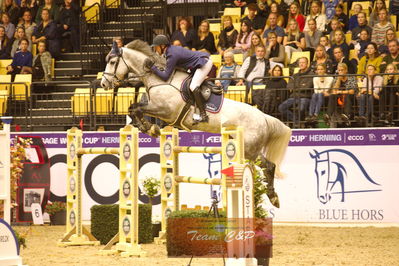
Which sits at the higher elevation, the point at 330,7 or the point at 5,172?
the point at 330,7

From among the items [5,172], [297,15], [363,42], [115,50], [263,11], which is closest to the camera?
[5,172]

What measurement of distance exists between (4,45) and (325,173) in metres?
8.52

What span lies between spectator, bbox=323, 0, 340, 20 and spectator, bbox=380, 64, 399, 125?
2984 millimetres

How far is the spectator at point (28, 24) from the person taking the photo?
18.7m

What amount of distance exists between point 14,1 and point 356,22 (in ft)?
27.6

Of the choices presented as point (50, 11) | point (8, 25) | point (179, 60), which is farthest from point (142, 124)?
point (8, 25)

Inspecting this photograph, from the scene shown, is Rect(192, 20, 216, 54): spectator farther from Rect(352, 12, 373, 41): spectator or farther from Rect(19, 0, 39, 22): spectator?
Rect(19, 0, 39, 22): spectator

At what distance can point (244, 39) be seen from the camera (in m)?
16.4

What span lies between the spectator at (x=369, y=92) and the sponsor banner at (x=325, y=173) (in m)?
0.45

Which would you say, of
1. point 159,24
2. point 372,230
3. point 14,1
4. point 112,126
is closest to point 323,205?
point 372,230

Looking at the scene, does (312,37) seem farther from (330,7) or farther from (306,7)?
(306,7)

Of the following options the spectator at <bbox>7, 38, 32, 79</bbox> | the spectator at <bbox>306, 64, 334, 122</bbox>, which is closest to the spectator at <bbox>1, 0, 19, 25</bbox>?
the spectator at <bbox>7, 38, 32, 79</bbox>

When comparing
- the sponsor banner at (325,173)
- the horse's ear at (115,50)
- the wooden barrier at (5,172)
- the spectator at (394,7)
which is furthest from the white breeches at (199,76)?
the spectator at (394,7)

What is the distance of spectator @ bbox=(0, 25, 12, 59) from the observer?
18.4 m
